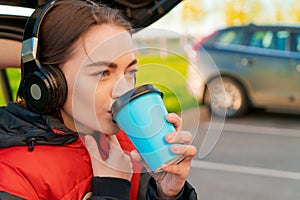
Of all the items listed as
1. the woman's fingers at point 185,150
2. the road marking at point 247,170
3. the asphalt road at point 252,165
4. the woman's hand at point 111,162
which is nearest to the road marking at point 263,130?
the asphalt road at point 252,165

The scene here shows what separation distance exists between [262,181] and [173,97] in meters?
4.14

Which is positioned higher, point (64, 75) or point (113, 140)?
point (64, 75)

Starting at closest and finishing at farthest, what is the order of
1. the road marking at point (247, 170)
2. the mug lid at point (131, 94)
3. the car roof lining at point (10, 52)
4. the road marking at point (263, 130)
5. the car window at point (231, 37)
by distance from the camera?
the mug lid at point (131, 94), the car roof lining at point (10, 52), the road marking at point (247, 170), the road marking at point (263, 130), the car window at point (231, 37)

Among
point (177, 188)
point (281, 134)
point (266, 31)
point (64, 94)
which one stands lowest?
point (281, 134)

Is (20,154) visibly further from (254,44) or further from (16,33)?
(254,44)

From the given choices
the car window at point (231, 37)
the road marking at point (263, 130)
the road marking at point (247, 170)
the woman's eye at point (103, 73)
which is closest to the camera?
the woman's eye at point (103, 73)

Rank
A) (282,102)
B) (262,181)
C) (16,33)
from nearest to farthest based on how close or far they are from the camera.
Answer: (16,33) < (262,181) < (282,102)

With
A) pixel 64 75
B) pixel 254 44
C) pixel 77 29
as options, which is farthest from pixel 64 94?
pixel 254 44

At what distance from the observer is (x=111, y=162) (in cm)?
121

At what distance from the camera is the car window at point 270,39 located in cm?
742

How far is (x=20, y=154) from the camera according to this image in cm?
116

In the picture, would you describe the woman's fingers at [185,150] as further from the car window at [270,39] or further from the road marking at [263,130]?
the car window at [270,39]

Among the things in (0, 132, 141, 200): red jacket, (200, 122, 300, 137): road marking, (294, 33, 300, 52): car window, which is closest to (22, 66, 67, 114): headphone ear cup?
(0, 132, 141, 200): red jacket

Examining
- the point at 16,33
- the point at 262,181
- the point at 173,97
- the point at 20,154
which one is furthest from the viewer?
the point at 262,181
